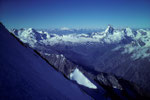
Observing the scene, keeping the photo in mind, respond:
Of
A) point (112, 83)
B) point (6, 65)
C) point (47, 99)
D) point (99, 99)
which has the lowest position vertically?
point (112, 83)

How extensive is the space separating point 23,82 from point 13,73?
1313 millimetres

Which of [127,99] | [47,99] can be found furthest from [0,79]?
[127,99]

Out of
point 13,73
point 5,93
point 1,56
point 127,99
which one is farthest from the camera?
point 127,99

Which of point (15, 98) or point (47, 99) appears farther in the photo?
point (47, 99)

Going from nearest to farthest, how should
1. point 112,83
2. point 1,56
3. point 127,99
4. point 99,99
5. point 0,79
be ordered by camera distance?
point 0,79, point 1,56, point 99,99, point 127,99, point 112,83

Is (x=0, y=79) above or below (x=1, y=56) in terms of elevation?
below

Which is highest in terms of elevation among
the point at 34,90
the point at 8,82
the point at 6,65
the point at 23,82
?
the point at 6,65

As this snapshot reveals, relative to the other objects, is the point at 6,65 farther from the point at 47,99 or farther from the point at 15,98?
the point at 47,99

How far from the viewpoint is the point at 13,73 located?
11.1m

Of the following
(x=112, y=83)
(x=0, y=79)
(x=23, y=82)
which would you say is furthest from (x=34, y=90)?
(x=112, y=83)

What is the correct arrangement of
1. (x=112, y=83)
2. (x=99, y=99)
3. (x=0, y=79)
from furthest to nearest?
(x=112, y=83)
(x=99, y=99)
(x=0, y=79)

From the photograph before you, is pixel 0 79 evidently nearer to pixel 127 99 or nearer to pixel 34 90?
pixel 34 90

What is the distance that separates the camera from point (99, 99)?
43188mm

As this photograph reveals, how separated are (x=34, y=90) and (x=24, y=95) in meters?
1.50
